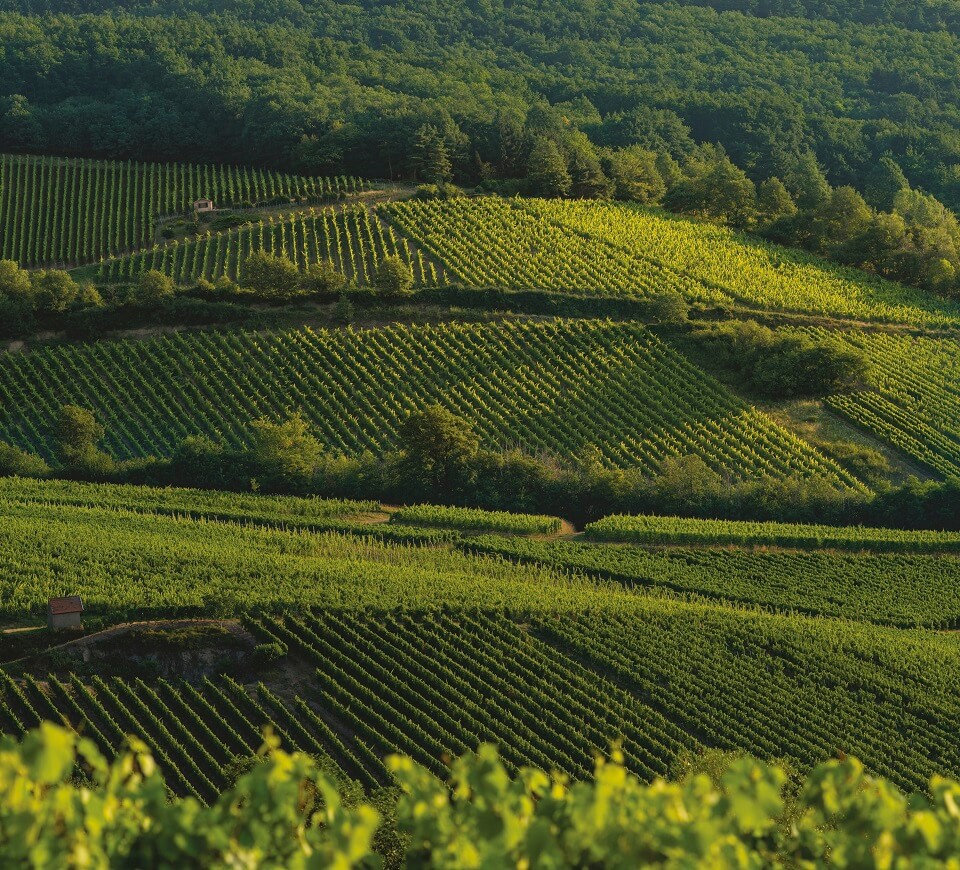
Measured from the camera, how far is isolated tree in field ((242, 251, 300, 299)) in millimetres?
79188

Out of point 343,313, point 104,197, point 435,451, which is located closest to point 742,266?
point 343,313

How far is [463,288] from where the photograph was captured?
81375 mm

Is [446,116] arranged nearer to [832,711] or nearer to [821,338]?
[821,338]

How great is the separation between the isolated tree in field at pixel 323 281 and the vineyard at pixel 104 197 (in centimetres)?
1889

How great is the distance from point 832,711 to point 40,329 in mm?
50081


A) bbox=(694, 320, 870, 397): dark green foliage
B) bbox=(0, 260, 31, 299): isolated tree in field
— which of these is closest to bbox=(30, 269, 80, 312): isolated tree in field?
bbox=(0, 260, 31, 299): isolated tree in field

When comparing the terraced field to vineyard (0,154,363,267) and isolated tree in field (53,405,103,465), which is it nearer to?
vineyard (0,154,363,267)

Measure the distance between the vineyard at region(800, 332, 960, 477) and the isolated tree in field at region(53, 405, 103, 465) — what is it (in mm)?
38530

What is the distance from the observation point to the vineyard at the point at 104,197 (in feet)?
314

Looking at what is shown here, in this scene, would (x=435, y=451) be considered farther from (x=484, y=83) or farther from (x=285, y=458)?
(x=484, y=83)

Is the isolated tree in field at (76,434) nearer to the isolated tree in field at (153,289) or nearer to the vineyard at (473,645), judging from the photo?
the vineyard at (473,645)

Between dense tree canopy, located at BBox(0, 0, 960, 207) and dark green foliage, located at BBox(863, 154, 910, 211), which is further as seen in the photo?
dark green foliage, located at BBox(863, 154, 910, 211)

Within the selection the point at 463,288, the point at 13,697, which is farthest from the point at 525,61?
the point at 13,697

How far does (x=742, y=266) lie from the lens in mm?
91562
